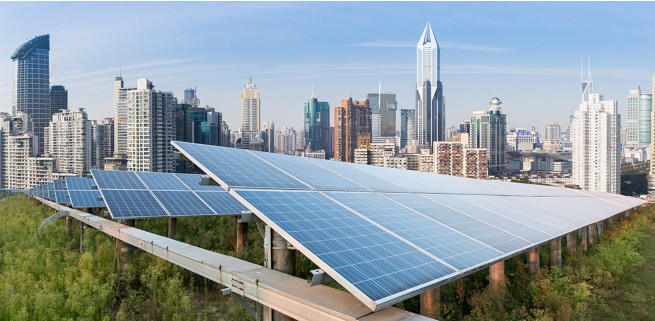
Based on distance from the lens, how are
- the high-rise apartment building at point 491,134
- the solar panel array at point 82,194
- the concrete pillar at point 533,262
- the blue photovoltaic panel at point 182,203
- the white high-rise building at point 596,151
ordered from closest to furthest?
the concrete pillar at point 533,262, the blue photovoltaic panel at point 182,203, the solar panel array at point 82,194, the white high-rise building at point 596,151, the high-rise apartment building at point 491,134

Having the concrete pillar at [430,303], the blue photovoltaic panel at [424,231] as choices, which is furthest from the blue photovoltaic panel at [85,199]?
the concrete pillar at [430,303]

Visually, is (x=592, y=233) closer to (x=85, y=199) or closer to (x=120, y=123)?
(x=85, y=199)

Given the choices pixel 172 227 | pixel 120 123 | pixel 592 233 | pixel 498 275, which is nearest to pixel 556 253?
pixel 498 275

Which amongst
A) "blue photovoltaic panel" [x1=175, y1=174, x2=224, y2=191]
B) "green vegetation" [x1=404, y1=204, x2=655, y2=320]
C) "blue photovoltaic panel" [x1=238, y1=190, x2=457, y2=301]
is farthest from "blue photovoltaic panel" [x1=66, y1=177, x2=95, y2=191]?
"green vegetation" [x1=404, y1=204, x2=655, y2=320]

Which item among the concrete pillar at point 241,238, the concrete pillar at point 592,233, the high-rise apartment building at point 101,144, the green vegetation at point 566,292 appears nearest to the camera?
the green vegetation at point 566,292

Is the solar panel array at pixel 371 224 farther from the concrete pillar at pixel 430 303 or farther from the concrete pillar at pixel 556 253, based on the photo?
the concrete pillar at pixel 430 303

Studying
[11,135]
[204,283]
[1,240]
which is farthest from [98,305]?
[11,135]
